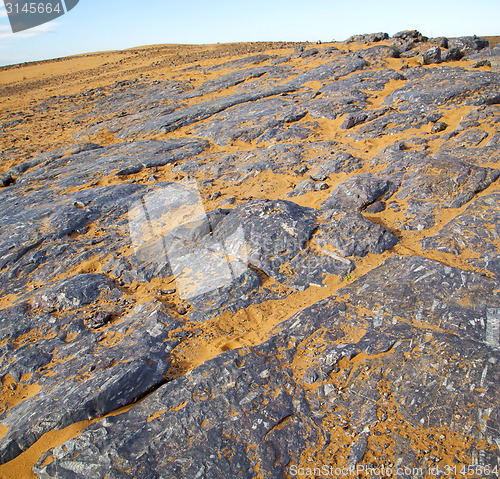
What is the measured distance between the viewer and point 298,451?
6.63ft

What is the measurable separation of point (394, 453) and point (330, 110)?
639 centimetres

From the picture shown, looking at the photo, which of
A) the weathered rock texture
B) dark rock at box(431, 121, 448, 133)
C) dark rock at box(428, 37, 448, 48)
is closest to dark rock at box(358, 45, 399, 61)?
dark rock at box(428, 37, 448, 48)

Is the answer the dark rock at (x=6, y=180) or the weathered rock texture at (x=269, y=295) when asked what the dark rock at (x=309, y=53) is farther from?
the dark rock at (x=6, y=180)

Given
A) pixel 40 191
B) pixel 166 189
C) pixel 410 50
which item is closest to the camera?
pixel 166 189

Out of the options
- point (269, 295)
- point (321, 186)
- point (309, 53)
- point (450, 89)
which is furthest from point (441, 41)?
point (269, 295)

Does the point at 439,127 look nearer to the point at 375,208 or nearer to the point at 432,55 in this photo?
the point at 375,208

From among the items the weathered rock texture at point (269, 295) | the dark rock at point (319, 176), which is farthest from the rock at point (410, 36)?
the dark rock at point (319, 176)

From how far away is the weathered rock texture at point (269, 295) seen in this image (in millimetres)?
2064

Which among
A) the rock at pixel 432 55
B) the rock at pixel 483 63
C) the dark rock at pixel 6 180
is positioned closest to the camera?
the dark rock at pixel 6 180

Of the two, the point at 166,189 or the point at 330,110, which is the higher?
the point at 330,110

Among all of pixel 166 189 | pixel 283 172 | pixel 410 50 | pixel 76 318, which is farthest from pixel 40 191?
pixel 410 50

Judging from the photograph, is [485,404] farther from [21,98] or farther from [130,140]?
[21,98]

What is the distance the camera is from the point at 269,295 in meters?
3.28

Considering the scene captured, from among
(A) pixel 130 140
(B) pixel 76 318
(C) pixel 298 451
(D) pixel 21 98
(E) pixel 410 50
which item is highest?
(D) pixel 21 98
